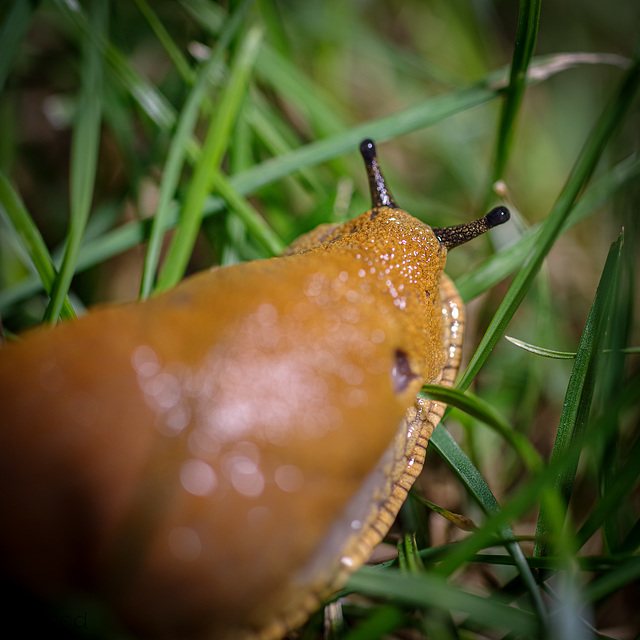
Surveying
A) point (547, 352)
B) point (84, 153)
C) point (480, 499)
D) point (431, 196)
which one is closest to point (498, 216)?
point (547, 352)

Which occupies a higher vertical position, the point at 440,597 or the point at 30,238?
the point at 30,238

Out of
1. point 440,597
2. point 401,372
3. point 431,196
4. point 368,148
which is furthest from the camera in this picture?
point 431,196

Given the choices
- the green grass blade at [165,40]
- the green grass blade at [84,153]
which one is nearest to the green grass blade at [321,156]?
the green grass blade at [84,153]

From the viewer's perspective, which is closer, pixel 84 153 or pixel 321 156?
pixel 84 153

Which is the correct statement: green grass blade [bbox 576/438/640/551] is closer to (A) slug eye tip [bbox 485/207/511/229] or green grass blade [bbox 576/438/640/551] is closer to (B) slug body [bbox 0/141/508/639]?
(B) slug body [bbox 0/141/508/639]

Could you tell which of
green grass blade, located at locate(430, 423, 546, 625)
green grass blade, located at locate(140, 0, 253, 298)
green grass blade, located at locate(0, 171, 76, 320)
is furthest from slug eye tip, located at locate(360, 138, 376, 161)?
green grass blade, located at locate(0, 171, 76, 320)

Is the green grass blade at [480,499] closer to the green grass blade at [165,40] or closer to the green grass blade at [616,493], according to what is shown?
the green grass blade at [616,493]

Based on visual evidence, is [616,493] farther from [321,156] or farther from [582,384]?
[321,156]
